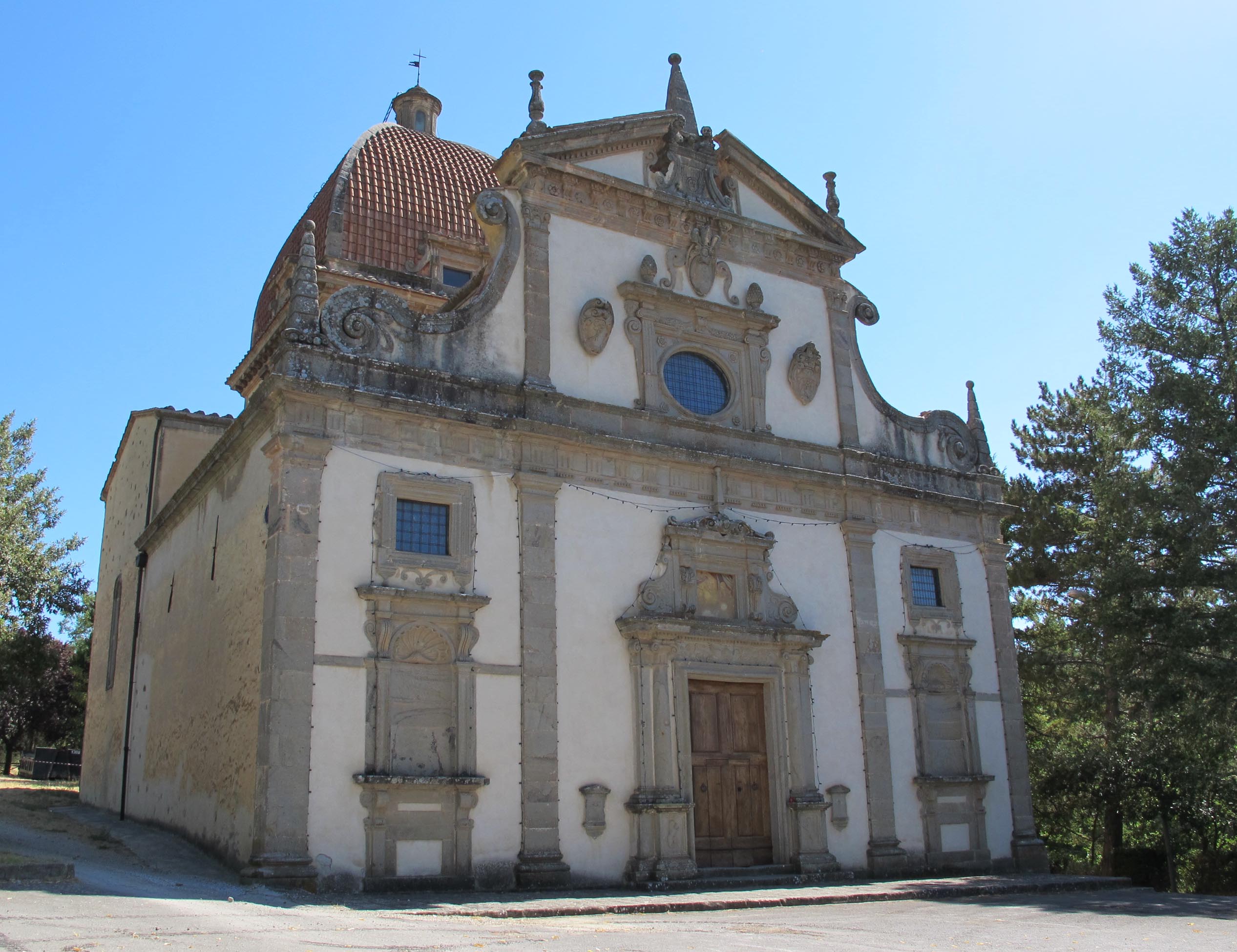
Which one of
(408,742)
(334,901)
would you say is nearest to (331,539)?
(408,742)

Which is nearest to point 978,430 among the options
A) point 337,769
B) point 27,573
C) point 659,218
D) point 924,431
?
point 924,431

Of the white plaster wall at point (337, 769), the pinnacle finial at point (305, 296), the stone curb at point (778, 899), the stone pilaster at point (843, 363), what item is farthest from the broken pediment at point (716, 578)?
the pinnacle finial at point (305, 296)

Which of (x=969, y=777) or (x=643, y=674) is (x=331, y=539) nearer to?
(x=643, y=674)

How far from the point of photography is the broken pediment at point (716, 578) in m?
17.8

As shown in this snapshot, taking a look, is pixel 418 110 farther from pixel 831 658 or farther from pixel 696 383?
pixel 831 658

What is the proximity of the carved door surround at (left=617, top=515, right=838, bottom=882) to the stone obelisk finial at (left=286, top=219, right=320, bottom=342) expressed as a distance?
626 centimetres

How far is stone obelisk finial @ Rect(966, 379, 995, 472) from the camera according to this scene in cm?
2278

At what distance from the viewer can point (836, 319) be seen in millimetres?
21875

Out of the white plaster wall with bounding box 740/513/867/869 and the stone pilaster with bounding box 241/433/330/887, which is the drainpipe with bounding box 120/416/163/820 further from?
the white plaster wall with bounding box 740/513/867/869

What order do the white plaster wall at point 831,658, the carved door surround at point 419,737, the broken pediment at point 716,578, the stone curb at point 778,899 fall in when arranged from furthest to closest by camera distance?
1. the white plaster wall at point 831,658
2. the broken pediment at point 716,578
3. the carved door surround at point 419,737
4. the stone curb at point 778,899

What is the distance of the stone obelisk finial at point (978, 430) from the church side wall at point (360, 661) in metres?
10.8

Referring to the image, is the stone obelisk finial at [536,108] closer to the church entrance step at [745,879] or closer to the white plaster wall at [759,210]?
the white plaster wall at [759,210]

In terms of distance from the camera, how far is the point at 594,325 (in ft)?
60.7

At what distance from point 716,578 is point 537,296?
546 centimetres
